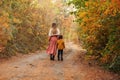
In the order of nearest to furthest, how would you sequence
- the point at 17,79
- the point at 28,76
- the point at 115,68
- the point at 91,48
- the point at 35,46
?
the point at 17,79, the point at 28,76, the point at 115,68, the point at 91,48, the point at 35,46

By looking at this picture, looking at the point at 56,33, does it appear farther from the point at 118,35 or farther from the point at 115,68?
the point at 118,35

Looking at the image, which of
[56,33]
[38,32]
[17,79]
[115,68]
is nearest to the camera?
[17,79]

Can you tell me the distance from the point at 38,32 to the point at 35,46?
3142mm

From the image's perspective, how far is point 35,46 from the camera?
28.0 meters

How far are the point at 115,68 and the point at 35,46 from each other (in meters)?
15.7

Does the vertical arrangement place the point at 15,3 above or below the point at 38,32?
above

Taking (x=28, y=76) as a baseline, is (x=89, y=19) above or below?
above

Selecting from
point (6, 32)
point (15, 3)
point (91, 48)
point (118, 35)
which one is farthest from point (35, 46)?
point (118, 35)

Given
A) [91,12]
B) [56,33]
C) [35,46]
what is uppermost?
[91,12]

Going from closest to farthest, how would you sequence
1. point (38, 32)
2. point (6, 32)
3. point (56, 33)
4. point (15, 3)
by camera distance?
1. point (56, 33)
2. point (6, 32)
3. point (15, 3)
4. point (38, 32)

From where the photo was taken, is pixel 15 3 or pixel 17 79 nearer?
pixel 17 79

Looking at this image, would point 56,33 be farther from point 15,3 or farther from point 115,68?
point 15,3

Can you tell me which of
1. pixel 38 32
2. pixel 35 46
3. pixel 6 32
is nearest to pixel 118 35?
pixel 6 32

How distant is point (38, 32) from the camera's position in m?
30.8
